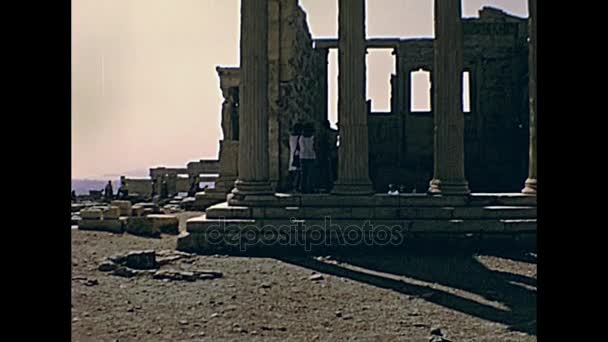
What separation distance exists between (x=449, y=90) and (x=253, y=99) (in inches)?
178

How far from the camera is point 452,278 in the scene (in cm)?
1207

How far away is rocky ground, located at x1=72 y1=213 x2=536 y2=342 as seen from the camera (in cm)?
853

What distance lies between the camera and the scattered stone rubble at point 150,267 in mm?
12133

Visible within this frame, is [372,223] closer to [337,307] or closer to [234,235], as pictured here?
[234,235]

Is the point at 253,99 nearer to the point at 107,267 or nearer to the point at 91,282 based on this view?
the point at 107,267

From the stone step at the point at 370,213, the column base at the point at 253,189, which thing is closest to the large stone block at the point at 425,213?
the stone step at the point at 370,213

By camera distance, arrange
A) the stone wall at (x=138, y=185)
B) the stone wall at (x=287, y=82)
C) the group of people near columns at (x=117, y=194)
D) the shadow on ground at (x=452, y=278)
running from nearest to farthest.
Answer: the shadow on ground at (x=452, y=278), the stone wall at (x=287, y=82), the group of people near columns at (x=117, y=194), the stone wall at (x=138, y=185)

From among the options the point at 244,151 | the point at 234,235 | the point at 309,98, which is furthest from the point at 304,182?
the point at 309,98

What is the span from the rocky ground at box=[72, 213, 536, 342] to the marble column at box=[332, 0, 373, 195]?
2935mm

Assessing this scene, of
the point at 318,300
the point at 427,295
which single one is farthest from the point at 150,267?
the point at 427,295

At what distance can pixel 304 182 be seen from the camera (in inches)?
757

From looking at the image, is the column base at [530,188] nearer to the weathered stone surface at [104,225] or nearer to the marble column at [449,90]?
the marble column at [449,90]

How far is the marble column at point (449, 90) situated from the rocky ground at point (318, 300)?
3046mm
